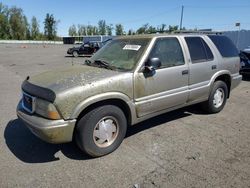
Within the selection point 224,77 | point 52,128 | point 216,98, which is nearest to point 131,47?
point 52,128

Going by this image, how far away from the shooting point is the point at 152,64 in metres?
4.02

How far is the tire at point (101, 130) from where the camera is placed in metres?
3.57

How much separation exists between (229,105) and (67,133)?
471cm

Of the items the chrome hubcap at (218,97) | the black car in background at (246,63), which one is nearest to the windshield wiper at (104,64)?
the chrome hubcap at (218,97)

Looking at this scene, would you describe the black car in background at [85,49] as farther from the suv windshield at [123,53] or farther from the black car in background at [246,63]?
the suv windshield at [123,53]

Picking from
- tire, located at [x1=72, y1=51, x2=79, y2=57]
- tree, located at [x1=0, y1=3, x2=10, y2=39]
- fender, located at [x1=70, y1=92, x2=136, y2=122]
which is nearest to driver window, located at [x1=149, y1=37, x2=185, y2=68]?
fender, located at [x1=70, y1=92, x2=136, y2=122]

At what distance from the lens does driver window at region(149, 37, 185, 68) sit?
4383 millimetres

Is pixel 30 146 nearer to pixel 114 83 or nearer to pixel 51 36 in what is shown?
pixel 114 83

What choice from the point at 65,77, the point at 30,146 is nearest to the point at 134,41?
the point at 65,77

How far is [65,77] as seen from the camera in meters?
3.79

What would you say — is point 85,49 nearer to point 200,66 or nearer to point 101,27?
point 200,66

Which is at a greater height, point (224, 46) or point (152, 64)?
point (224, 46)

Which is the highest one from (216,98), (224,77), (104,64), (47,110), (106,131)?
(104,64)

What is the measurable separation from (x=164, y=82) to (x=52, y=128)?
2.09 m
